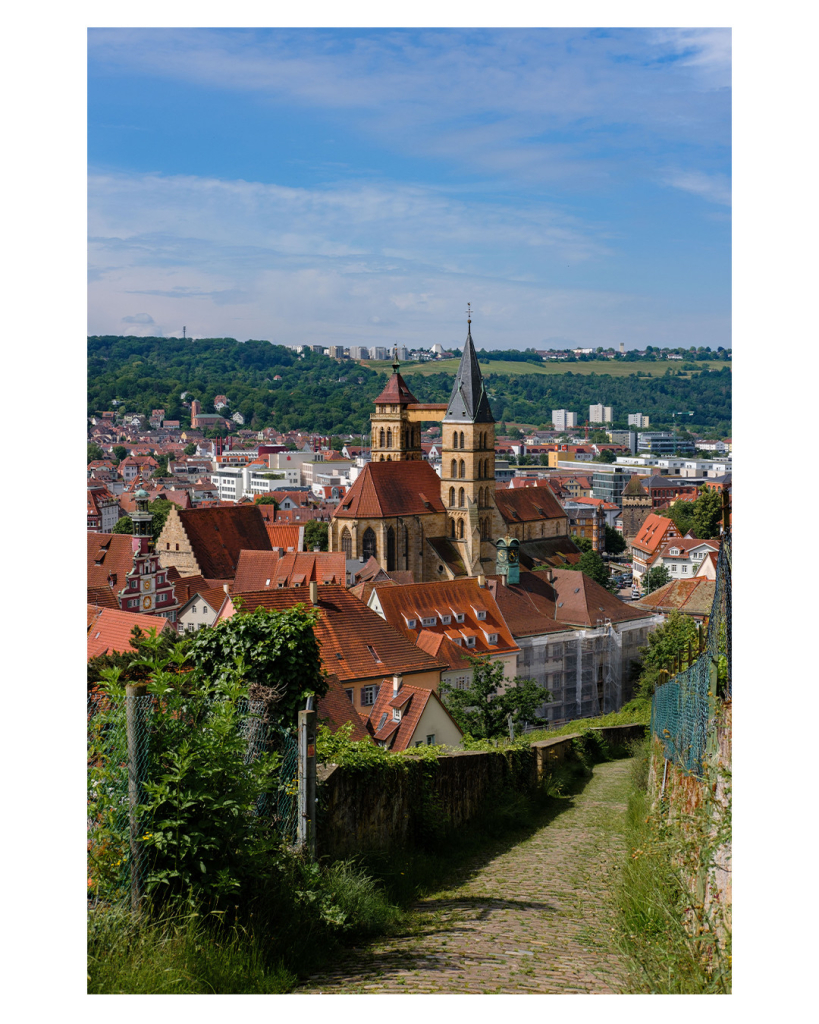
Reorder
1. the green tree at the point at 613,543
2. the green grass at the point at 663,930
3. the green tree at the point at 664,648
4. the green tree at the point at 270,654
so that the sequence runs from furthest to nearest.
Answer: the green tree at the point at 613,543 → the green tree at the point at 664,648 → the green tree at the point at 270,654 → the green grass at the point at 663,930

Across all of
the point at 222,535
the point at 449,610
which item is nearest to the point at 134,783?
the point at 449,610

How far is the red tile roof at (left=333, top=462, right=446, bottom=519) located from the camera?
5678cm

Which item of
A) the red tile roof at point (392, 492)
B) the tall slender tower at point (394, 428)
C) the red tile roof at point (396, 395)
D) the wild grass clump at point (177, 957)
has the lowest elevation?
the wild grass clump at point (177, 957)

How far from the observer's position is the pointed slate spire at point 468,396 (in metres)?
61.9

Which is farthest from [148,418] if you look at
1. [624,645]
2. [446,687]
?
[446,687]

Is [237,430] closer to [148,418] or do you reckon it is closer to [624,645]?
[148,418]

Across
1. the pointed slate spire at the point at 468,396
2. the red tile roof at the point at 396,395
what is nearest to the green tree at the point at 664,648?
the pointed slate spire at the point at 468,396

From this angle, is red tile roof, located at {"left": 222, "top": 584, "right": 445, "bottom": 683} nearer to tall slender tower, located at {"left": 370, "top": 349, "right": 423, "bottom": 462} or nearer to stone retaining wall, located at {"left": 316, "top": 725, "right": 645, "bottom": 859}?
stone retaining wall, located at {"left": 316, "top": 725, "right": 645, "bottom": 859}

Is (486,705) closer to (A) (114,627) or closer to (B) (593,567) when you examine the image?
(A) (114,627)

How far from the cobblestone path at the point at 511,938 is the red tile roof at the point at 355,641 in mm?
9566

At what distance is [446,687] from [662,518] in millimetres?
67350

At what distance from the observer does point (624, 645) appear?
44938 mm

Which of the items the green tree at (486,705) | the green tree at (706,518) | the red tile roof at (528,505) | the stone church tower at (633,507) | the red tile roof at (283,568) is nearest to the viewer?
the green tree at (486,705)

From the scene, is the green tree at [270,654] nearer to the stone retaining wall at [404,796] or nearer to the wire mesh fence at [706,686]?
the stone retaining wall at [404,796]
